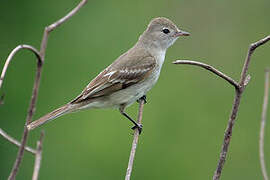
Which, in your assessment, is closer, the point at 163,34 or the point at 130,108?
the point at 163,34

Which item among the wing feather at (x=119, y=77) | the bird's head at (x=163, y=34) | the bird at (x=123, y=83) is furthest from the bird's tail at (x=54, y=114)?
the bird's head at (x=163, y=34)

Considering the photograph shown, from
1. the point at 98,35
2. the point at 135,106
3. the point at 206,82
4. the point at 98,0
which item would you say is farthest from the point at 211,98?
the point at 98,0

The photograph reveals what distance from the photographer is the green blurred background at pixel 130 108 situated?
678 centimetres

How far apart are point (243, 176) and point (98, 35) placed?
3077 millimetres

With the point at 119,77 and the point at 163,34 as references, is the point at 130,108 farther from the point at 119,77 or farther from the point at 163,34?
the point at 119,77

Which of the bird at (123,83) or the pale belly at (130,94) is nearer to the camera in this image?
the bird at (123,83)

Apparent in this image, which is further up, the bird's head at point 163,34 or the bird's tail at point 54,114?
the bird's head at point 163,34

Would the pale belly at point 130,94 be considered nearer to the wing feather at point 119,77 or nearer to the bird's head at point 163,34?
the wing feather at point 119,77

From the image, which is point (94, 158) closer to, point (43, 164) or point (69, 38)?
point (43, 164)

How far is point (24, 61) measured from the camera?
24.6 ft

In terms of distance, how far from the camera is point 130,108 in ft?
23.8

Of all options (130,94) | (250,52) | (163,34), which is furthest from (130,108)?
(250,52)

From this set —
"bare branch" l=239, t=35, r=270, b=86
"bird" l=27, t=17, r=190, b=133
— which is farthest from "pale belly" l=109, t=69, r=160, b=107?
"bare branch" l=239, t=35, r=270, b=86

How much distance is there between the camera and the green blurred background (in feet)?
22.2
